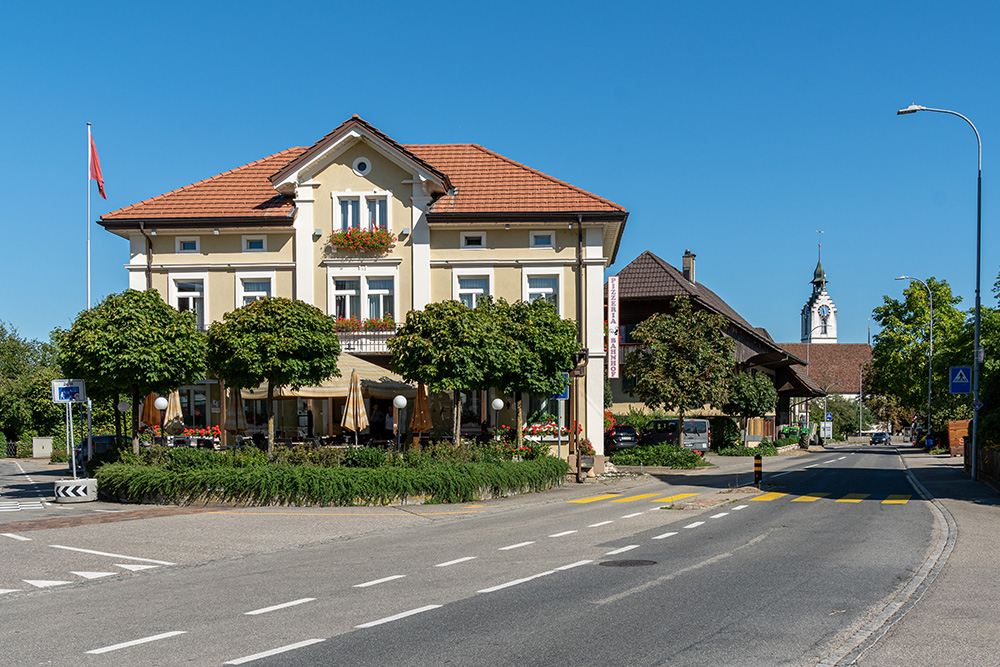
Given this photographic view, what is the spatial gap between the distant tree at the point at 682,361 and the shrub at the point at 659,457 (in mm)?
2684

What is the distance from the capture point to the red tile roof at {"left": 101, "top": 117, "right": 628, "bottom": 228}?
104ft

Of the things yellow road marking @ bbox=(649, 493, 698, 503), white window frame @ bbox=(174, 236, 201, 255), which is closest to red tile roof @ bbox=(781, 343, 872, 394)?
white window frame @ bbox=(174, 236, 201, 255)

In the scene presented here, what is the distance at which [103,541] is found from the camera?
15641 millimetres

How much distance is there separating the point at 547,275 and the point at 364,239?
6.42m

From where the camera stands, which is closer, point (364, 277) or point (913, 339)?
point (364, 277)

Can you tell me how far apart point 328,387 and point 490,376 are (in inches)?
178

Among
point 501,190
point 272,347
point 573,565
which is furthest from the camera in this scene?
point 501,190

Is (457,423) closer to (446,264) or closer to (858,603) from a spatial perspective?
(446,264)

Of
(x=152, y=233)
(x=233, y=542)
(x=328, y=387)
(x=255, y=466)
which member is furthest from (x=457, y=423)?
(x=152, y=233)

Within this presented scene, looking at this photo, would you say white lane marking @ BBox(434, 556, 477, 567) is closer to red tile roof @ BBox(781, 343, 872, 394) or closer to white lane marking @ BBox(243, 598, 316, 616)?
white lane marking @ BBox(243, 598, 316, 616)

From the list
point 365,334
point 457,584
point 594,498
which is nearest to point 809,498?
point 594,498

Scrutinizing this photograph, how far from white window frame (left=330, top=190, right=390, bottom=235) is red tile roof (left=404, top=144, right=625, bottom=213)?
1.67 metres

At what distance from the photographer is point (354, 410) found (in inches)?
933

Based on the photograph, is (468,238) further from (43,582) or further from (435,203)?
(43,582)
